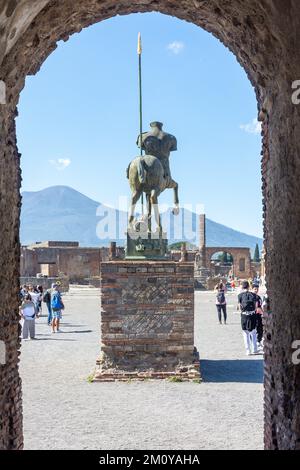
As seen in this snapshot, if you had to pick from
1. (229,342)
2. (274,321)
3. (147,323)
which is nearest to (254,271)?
(229,342)

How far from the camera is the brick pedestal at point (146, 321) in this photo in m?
9.63

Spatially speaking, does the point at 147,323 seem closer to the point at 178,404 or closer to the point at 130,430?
the point at 178,404

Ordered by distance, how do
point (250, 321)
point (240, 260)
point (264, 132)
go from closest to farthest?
point (264, 132) < point (250, 321) < point (240, 260)

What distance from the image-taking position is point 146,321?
31.8 feet

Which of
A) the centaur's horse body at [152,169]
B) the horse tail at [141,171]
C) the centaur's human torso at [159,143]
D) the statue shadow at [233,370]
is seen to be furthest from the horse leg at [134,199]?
the statue shadow at [233,370]

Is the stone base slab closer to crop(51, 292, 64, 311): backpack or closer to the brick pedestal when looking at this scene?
the brick pedestal

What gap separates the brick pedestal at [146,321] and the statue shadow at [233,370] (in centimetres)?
47

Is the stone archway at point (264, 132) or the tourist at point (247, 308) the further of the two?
the tourist at point (247, 308)

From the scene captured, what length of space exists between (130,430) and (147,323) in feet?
10.2

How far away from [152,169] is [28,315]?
5576 millimetres

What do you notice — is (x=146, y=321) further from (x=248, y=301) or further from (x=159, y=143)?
(x=159, y=143)

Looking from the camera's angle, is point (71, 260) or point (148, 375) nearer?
point (148, 375)

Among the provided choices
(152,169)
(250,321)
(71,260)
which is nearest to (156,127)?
(152,169)

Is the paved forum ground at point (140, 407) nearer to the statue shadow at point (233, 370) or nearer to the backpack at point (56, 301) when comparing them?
the statue shadow at point (233, 370)
